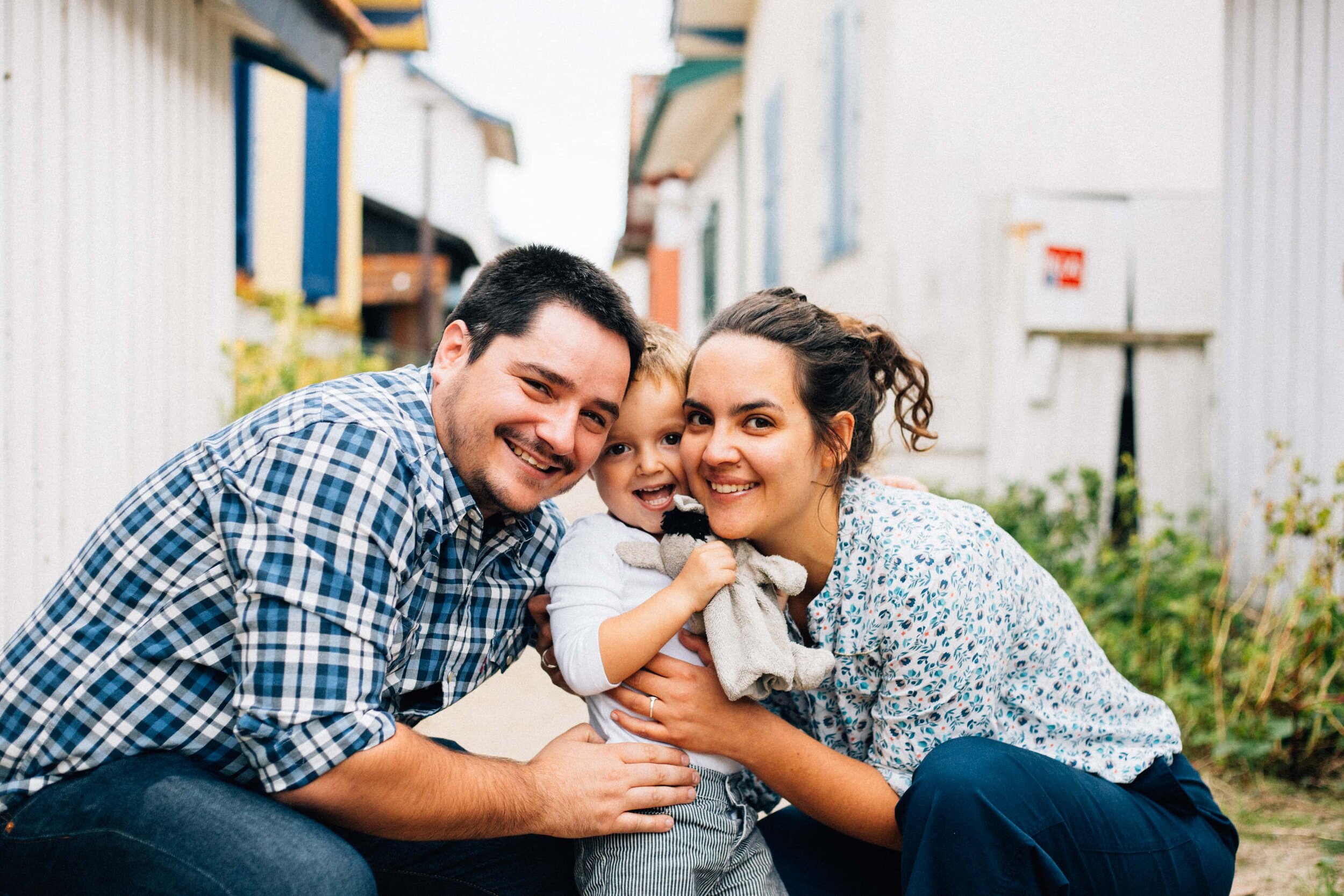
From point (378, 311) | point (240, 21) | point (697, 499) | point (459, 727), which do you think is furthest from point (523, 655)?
point (378, 311)

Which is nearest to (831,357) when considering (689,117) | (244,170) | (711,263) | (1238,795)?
(1238,795)

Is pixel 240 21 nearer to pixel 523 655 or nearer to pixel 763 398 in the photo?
pixel 523 655

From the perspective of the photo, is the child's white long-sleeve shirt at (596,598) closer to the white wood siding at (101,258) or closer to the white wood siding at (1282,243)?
the white wood siding at (101,258)

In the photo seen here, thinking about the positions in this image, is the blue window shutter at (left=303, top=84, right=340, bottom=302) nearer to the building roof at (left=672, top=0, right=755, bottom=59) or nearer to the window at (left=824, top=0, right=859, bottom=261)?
the building roof at (left=672, top=0, right=755, bottom=59)

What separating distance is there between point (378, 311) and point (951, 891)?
1695 cm

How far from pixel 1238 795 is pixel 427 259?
14346mm

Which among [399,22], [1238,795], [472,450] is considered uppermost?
[399,22]

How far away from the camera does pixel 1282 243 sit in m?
4.12

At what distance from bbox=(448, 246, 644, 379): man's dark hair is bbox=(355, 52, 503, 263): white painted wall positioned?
13042 millimetres

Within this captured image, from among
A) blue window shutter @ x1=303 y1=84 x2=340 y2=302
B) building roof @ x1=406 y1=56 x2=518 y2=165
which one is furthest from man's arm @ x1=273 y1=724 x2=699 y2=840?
building roof @ x1=406 y1=56 x2=518 y2=165

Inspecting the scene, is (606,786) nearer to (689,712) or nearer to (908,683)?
(689,712)

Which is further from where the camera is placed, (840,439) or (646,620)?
(840,439)

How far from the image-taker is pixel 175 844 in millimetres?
1630

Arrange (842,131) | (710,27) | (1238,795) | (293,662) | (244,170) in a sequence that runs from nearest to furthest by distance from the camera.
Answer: (293,662), (1238,795), (842,131), (244,170), (710,27)
